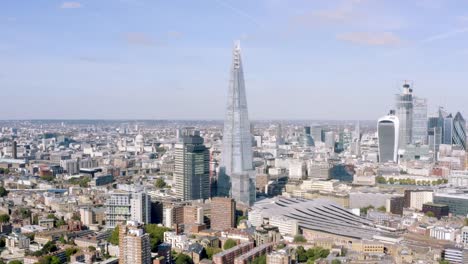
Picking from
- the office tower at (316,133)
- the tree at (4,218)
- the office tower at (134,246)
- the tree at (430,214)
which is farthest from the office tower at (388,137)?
the office tower at (134,246)

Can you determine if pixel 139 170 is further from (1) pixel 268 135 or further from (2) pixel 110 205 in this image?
(1) pixel 268 135

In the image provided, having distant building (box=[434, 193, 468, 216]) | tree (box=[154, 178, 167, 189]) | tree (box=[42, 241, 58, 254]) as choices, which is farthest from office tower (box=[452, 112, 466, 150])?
tree (box=[42, 241, 58, 254])

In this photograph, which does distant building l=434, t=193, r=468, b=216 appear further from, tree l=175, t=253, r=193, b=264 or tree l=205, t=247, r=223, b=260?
tree l=175, t=253, r=193, b=264

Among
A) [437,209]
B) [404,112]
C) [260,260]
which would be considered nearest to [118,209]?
[260,260]

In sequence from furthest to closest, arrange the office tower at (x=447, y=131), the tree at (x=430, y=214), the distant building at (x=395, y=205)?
the office tower at (x=447, y=131) < the distant building at (x=395, y=205) < the tree at (x=430, y=214)

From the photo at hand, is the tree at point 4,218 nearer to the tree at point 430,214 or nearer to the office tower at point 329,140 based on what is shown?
the tree at point 430,214

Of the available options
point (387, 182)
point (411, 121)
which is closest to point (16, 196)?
point (387, 182)
